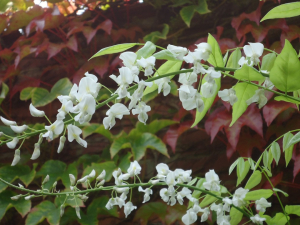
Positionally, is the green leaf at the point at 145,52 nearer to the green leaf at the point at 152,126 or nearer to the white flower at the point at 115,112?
the white flower at the point at 115,112

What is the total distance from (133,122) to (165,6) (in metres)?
0.65

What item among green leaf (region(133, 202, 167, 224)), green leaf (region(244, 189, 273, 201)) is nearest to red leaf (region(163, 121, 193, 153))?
green leaf (region(133, 202, 167, 224))

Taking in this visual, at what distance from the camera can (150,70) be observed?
0.42 m

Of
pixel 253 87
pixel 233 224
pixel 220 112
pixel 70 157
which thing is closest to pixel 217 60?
pixel 253 87

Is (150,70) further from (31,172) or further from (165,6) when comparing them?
(165,6)

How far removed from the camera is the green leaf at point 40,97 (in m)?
1.34

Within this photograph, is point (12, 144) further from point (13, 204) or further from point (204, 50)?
point (13, 204)

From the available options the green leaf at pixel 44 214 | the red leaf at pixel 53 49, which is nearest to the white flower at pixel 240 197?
the green leaf at pixel 44 214

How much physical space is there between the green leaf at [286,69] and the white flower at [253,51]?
69mm

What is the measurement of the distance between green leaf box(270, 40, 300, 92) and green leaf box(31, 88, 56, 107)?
1119mm

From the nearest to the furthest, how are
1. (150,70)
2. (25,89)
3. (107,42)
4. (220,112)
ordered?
(150,70)
(220,112)
(25,89)
(107,42)

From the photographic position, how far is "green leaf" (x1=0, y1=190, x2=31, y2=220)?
46.0 inches

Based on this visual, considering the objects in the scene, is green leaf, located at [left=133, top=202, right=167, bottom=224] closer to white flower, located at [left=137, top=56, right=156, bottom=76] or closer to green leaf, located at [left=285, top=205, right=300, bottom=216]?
green leaf, located at [left=285, top=205, right=300, bottom=216]

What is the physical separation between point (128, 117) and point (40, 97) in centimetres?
46
